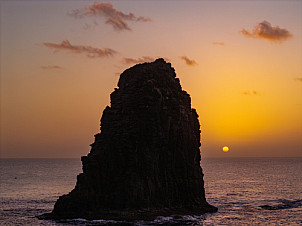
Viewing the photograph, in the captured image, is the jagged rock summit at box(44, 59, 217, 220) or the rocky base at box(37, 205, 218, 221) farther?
the jagged rock summit at box(44, 59, 217, 220)

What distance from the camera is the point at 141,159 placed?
73.0 meters

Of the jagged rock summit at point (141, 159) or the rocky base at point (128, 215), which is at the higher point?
the jagged rock summit at point (141, 159)

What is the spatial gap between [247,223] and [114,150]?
86.7ft

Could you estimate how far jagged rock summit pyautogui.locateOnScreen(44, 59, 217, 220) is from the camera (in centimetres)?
6938

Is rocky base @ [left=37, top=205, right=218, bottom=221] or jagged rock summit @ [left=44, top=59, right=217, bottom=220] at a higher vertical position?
jagged rock summit @ [left=44, top=59, right=217, bottom=220]

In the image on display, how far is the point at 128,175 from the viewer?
71.0 metres

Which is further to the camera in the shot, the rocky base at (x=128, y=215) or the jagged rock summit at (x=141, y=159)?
the jagged rock summit at (x=141, y=159)

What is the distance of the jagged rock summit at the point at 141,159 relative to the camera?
69375mm

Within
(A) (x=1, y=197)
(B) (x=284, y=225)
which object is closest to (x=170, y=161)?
(B) (x=284, y=225)

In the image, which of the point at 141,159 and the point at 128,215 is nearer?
the point at 128,215

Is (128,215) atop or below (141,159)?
below

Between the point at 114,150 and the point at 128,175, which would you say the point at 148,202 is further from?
the point at 114,150

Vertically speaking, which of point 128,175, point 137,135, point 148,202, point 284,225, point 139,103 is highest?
point 139,103

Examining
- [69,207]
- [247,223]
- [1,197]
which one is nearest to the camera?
[69,207]
